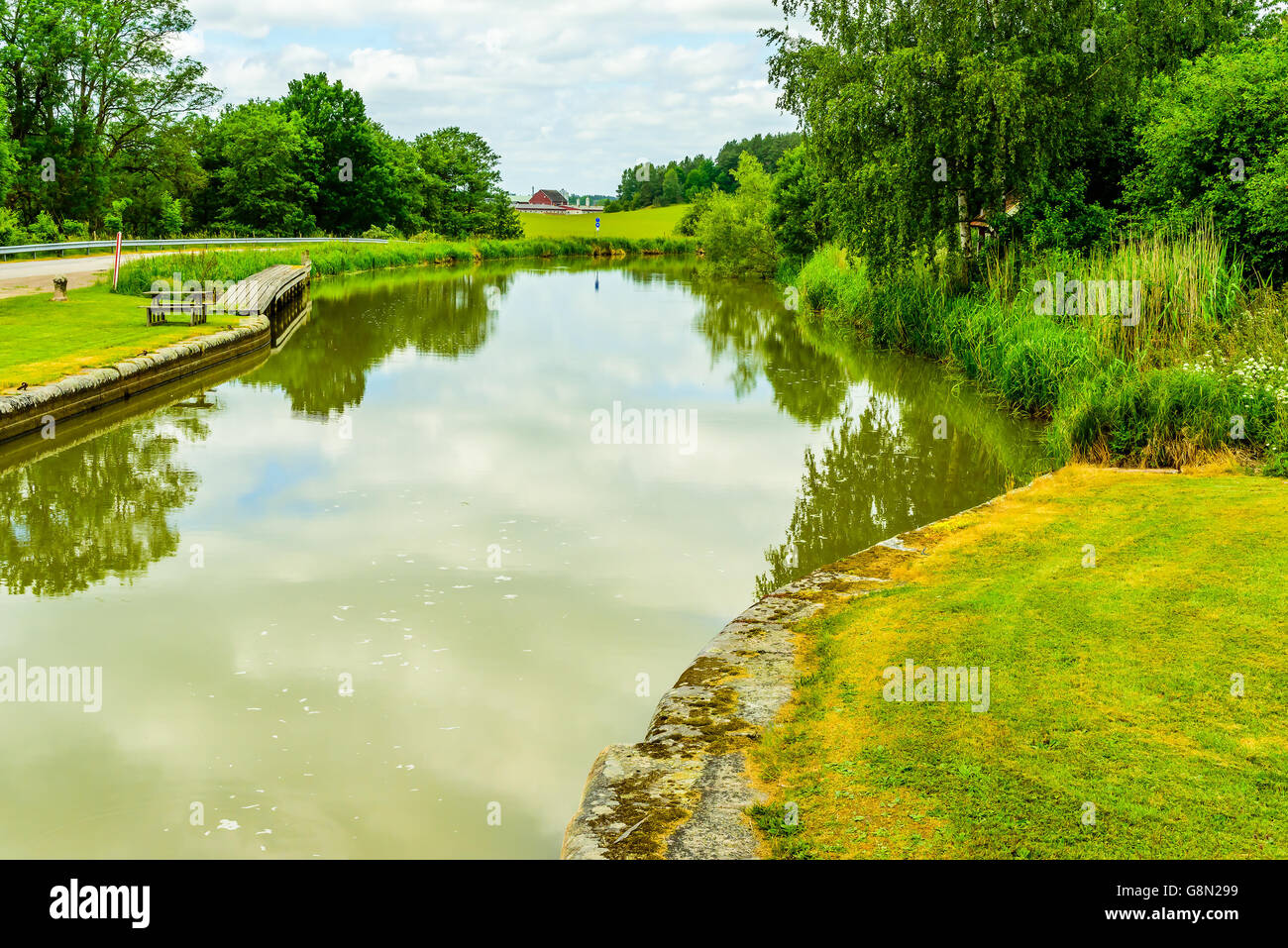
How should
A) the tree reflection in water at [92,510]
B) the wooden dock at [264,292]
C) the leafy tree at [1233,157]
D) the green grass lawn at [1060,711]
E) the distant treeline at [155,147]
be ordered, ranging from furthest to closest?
the distant treeline at [155,147] < the wooden dock at [264,292] < the leafy tree at [1233,157] < the tree reflection in water at [92,510] < the green grass lawn at [1060,711]

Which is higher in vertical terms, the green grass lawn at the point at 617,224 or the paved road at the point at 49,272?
the green grass lawn at the point at 617,224

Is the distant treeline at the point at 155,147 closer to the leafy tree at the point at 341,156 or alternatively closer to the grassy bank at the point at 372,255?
the leafy tree at the point at 341,156

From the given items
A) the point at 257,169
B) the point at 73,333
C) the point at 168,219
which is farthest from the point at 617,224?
the point at 73,333

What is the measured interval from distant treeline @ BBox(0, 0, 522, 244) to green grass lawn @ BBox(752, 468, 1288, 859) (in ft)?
130

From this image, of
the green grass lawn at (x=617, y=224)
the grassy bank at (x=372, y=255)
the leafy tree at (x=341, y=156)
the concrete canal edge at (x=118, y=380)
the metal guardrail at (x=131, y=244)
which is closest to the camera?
the concrete canal edge at (x=118, y=380)

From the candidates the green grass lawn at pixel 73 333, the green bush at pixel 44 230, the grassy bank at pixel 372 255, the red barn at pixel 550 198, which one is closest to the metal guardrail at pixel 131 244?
the grassy bank at pixel 372 255

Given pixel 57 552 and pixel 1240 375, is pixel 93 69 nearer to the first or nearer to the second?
pixel 57 552

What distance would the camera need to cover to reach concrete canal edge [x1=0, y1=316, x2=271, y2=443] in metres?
12.6

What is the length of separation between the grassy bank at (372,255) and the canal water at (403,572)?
9.86 metres

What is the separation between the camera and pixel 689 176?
141000 mm

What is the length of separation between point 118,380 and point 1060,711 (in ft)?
47.1

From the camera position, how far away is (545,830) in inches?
195

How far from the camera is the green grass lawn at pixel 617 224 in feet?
331

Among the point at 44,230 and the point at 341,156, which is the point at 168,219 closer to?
the point at 44,230
